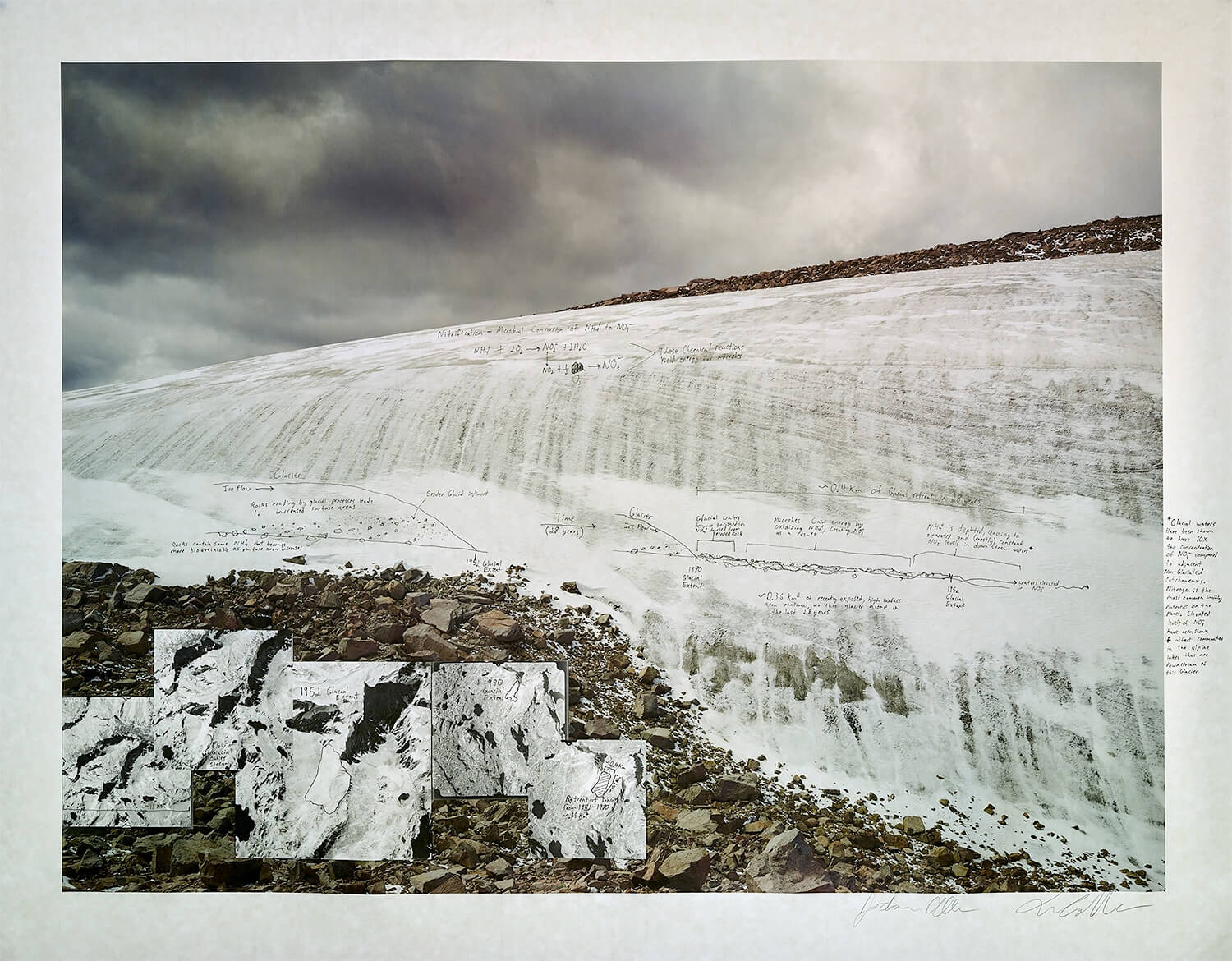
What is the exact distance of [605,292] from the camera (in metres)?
2.24

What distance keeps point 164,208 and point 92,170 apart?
0.80 feet

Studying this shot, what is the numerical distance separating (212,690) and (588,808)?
112 cm

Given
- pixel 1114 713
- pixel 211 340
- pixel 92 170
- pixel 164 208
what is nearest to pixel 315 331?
pixel 211 340

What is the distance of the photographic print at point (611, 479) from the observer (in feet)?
6.35

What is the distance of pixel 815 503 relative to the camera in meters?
2.02

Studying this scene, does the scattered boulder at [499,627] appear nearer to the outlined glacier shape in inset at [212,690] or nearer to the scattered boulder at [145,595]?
the outlined glacier shape in inset at [212,690]

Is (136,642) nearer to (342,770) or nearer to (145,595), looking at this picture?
(145,595)

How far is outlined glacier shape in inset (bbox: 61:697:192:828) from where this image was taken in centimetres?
197

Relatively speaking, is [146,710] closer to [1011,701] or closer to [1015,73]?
[1011,701]

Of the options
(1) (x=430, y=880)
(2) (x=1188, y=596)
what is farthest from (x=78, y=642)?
(2) (x=1188, y=596)

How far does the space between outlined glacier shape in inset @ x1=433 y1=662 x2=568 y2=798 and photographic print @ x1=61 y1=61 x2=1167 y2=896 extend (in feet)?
0.04

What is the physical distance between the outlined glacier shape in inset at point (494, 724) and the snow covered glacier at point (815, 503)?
11.0 inches

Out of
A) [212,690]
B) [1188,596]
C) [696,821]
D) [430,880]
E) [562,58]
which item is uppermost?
[562,58]

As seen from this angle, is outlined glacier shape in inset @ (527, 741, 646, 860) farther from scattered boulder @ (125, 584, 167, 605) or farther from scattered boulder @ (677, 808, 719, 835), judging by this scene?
scattered boulder @ (125, 584, 167, 605)
